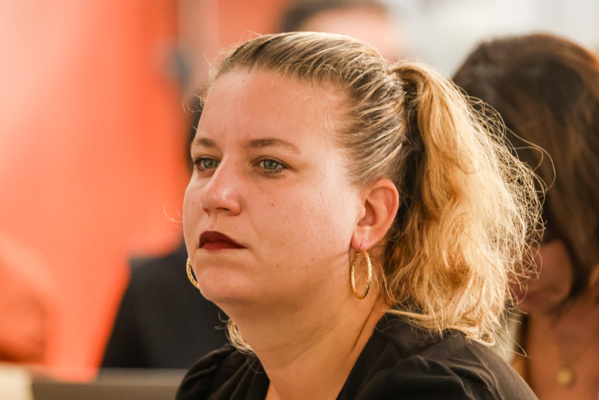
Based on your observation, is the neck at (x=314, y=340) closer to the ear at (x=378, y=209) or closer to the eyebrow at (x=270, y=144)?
the ear at (x=378, y=209)

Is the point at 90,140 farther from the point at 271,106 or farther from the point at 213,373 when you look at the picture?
the point at 271,106

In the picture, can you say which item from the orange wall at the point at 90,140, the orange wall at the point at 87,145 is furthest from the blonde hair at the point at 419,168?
the orange wall at the point at 87,145

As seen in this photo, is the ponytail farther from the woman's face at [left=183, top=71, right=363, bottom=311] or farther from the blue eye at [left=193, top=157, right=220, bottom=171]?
the blue eye at [left=193, top=157, right=220, bottom=171]

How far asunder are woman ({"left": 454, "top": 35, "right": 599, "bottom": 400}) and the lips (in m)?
0.71

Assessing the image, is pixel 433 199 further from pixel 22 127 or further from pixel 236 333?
pixel 22 127

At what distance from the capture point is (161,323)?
228cm

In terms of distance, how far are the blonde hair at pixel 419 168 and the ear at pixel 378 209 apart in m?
0.02

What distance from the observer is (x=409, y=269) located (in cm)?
133

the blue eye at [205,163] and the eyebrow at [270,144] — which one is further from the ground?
the eyebrow at [270,144]

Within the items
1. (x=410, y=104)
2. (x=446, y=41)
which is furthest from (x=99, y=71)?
(x=410, y=104)

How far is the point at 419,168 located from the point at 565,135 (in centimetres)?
42

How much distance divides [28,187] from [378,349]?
284cm

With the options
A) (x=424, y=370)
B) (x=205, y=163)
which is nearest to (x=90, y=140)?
(x=205, y=163)

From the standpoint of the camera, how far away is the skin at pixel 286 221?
1162 mm
